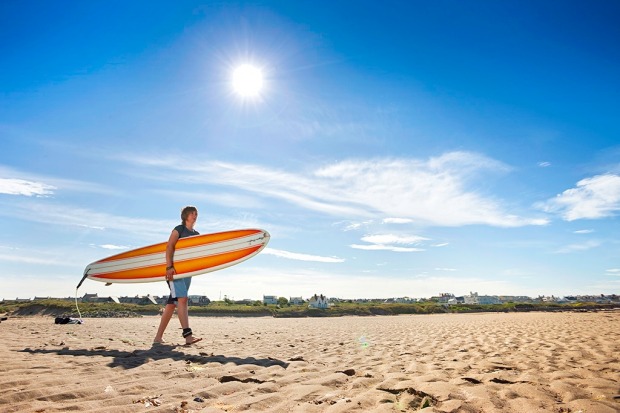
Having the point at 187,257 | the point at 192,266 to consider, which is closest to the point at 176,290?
the point at 192,266

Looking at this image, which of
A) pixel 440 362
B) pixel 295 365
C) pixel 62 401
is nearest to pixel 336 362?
pixel 295 365

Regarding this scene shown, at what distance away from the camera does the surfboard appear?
27.2 feet

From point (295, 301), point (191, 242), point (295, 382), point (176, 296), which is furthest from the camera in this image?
point (295, 301)

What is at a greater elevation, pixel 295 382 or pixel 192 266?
pixel 192 266

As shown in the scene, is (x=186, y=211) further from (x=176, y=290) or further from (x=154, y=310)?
(x=154, y=310)

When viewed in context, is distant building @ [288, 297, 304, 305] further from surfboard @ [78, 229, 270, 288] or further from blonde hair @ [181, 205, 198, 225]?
blonde hair @ [181, 205, 198, 225]

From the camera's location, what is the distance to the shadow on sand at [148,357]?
4.49m

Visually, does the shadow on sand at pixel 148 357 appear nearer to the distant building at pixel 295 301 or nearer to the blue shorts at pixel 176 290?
the blue shorts at pixel 176 290

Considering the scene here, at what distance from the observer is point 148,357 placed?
4.73m

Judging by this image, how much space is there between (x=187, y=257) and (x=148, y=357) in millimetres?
3543

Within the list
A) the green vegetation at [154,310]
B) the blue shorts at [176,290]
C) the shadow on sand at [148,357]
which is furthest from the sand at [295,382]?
the green vegetation at [154,310]

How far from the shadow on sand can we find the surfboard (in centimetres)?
282

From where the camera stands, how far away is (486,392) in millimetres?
3299

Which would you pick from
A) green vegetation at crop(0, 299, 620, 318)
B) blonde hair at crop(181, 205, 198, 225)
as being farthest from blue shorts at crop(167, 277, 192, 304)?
green vegetation at crop(0, 299, 620, 318)
